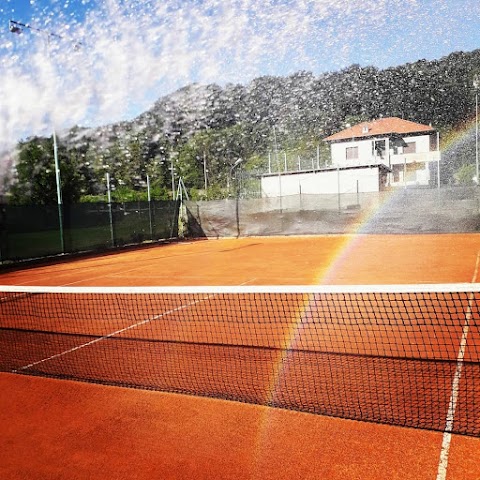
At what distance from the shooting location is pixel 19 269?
14.5 metres

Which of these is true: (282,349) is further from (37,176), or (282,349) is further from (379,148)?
(379,148)

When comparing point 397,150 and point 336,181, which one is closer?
point 336,181

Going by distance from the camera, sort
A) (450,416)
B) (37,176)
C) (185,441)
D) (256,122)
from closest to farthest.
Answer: (185,441) < (450,416) < (37,176) < (256,122)

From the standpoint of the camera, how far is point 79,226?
17984 mm

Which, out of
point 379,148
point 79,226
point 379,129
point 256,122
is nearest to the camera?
point 79,226

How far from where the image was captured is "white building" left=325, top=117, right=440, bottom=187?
1875 inches

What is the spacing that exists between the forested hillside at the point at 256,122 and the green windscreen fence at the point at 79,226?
65.0 feet

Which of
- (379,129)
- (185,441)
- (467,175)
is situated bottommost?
(185,441)

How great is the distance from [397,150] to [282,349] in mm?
47812

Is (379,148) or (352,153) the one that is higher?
(379,148)

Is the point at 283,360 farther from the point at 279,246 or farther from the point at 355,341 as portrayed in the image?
the point at 279,246

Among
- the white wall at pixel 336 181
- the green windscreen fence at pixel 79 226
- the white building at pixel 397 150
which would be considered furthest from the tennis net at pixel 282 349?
the white building at pixel 397 150

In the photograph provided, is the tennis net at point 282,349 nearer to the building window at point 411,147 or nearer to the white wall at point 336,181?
the white wall at point 336,181

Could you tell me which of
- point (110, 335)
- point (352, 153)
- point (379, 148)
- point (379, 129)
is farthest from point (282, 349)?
point (379, 129)
